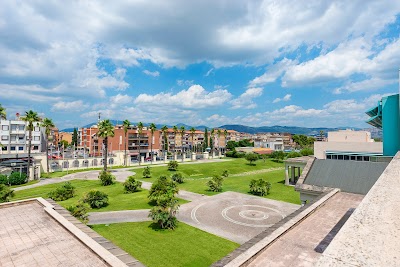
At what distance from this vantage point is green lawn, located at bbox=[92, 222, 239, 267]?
17.2 meters

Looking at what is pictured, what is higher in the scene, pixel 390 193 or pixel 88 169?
pixel 390 193

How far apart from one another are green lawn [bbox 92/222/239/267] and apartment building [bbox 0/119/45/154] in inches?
2903

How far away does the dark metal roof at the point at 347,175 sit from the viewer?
54.3 feet

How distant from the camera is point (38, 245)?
10219 millimetres

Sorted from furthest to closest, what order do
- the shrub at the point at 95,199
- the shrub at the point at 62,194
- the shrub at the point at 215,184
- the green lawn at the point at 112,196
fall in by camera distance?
1. the shrub at the point at 215,184
2. the shrub at the point at 62,194
3. the green lawn at the point at 112,196
4. the shrub at the point at 95,199

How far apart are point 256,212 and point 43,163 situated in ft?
192

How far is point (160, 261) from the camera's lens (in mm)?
16844

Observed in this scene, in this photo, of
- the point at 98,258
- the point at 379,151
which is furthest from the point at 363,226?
the point at 379,151

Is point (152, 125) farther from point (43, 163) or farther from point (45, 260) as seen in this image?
point (45, 260)

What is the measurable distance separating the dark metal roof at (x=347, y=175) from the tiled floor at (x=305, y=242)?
419 cm

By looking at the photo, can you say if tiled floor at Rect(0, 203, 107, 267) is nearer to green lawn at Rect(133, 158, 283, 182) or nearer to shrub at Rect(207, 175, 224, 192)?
shrub at Rect(207, 175, 224, 192)

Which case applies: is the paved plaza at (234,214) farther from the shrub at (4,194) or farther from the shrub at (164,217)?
the shrub at (4,194)

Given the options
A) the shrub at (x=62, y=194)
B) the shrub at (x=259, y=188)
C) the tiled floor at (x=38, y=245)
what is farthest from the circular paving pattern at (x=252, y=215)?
the shrub at (x=62, y=194)

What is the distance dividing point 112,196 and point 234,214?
68.5 feet
